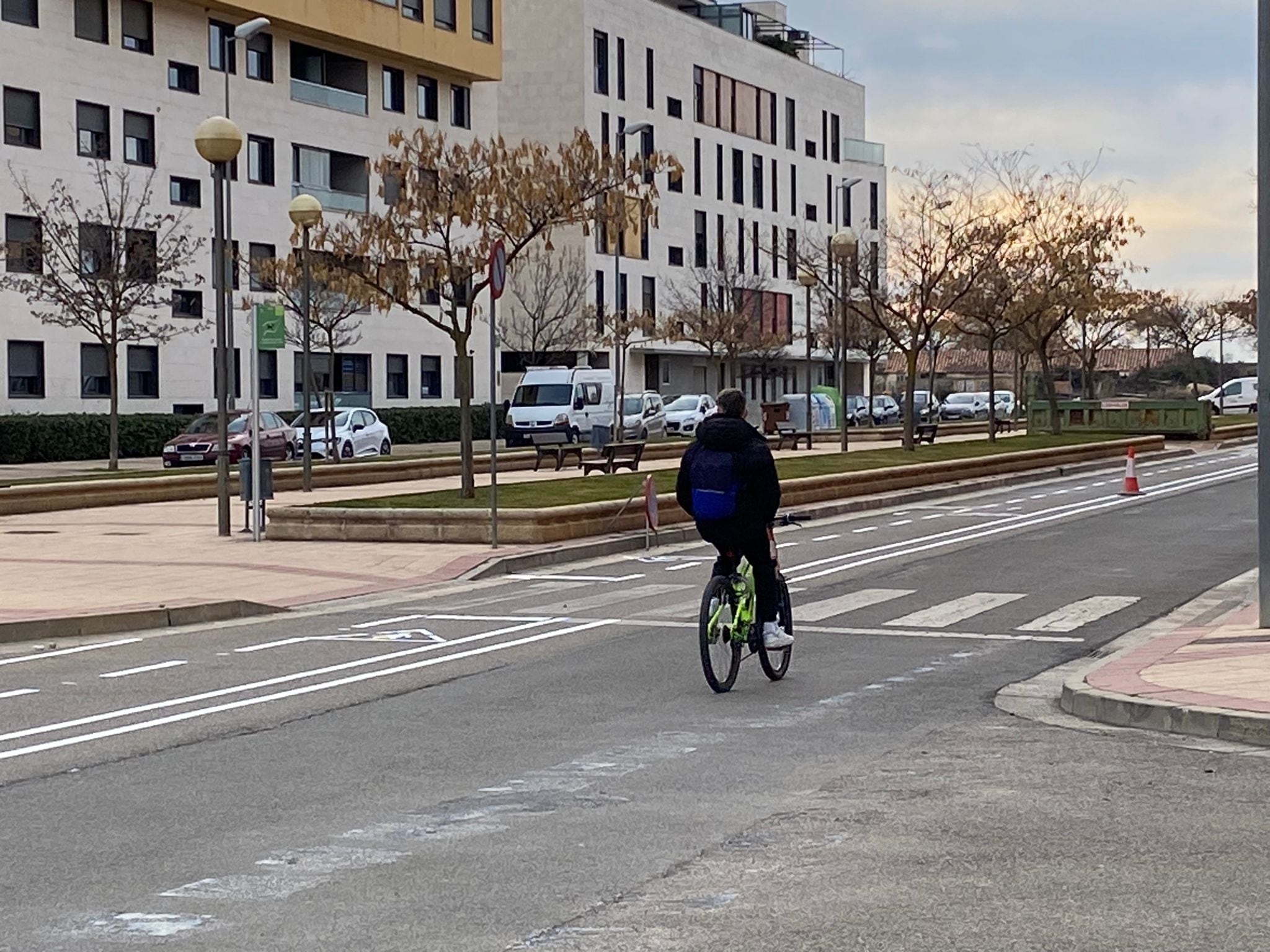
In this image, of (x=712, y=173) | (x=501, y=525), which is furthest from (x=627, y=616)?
(x=712, y=173)

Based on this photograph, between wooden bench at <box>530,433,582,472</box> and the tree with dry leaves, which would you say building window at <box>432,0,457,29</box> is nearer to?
wooden bench at <box>530,433,582,472</box>

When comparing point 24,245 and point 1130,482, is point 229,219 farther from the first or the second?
point 1130,482

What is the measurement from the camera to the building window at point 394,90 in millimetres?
63969

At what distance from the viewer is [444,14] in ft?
213

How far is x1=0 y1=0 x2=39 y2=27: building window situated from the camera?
164 feet

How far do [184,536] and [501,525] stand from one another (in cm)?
464

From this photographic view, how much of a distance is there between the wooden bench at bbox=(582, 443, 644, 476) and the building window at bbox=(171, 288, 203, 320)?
23.5 m

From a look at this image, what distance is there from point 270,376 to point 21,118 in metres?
12.5

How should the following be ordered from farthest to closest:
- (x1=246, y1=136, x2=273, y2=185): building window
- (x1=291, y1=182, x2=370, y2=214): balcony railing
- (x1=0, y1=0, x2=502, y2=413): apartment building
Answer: (x1=291, y1=182, x2=370, y2=214): balcony railing
(x1=246, y1=136, x2=273, y2=185): building window
(x1=0, y1=0, x2=502, y2=413): apartment building

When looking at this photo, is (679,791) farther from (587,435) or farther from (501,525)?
(587,435)

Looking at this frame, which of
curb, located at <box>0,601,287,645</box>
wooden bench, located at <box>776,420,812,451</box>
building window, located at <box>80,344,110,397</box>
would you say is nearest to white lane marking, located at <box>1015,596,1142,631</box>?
curb, located at <box>0,601,287,645</box>

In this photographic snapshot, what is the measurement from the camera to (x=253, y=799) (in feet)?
26.8

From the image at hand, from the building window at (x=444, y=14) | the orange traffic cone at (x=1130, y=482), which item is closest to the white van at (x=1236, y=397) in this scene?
the building window at (x=444, y=14)

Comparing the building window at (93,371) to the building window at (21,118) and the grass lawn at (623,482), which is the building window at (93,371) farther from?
the grass lawn at (623,482)
